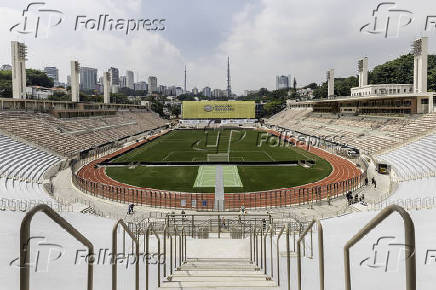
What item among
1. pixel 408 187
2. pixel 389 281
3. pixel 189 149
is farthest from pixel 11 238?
pixel 189 149

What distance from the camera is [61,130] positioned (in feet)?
174

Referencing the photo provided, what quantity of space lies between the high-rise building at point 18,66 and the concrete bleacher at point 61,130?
580 centimetres

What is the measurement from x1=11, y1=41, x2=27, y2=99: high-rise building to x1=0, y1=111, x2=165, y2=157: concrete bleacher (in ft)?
19.0

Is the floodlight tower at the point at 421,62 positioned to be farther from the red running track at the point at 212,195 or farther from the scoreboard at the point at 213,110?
→ the scoreboard at the point at 213,110

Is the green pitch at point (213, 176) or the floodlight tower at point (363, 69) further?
the floodlight tower at point (363, 69)

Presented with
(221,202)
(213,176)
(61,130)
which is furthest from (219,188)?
(61,130)

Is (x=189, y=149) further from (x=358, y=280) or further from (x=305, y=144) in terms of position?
(x=358, y=280)

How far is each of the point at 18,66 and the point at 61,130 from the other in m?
13.2

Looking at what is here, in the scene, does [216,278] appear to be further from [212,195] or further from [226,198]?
[212,195]

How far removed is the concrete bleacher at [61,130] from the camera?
42.2 metres

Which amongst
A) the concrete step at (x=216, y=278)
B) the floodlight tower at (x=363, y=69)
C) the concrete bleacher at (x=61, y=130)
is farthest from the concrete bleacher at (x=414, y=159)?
the floodlight tower at (x=363, y=69)

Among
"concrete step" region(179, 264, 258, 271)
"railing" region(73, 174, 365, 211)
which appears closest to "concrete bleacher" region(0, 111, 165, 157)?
"railing" region(73, 174, 365, 211)

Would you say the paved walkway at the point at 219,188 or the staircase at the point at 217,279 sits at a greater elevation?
the staircase at the point at 217,279

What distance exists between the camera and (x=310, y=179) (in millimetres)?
33531
